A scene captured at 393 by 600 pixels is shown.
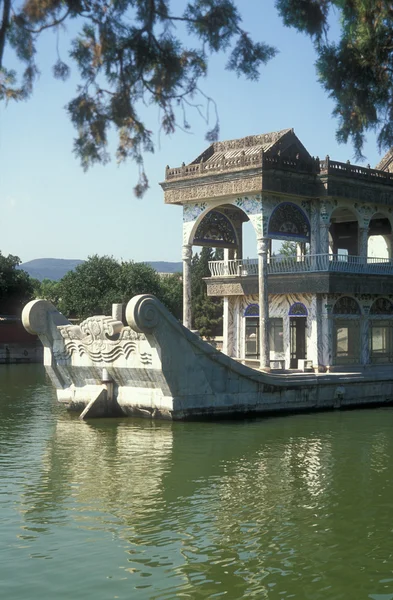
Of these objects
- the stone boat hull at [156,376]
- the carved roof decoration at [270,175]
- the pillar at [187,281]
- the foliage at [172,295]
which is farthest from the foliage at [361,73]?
the foliage at [172,295]

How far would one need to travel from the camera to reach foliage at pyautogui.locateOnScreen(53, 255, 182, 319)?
49.7 metres

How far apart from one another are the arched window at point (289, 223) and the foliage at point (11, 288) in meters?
32.4

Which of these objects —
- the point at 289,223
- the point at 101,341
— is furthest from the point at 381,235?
the point at 101,341

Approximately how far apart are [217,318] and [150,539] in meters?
40.3

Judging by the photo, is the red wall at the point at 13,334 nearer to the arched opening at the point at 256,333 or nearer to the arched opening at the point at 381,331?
the arched opening at the point at 256,333

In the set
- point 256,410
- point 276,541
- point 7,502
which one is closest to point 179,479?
point 7,502

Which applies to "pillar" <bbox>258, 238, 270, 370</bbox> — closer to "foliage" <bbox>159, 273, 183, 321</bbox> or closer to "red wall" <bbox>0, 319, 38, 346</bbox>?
"foliage" <bbox>159, 273, 183, 321</bbox>

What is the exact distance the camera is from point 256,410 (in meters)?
22.1

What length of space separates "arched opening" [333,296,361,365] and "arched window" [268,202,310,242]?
224 cm

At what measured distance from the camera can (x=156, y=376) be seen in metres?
20.5

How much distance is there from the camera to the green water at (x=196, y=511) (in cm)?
962

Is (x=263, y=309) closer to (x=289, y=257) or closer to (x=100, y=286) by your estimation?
(x=289, y=257)

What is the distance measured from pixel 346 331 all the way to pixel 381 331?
178 cm

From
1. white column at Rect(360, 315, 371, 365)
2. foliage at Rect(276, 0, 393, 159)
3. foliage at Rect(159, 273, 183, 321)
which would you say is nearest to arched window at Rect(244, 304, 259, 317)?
white column at Rect(360, 315, 371, 365)
